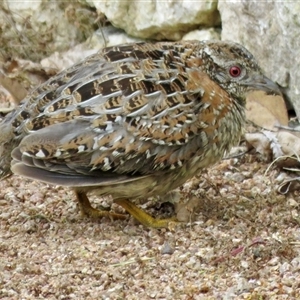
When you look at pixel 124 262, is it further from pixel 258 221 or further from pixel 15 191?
pixel 15 191

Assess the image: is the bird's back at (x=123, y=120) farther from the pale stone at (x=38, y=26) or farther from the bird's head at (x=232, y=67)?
the pale stone at (x=38, y=26)

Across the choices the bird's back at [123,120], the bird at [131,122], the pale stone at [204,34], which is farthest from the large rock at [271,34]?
the bird's back at [123,120]

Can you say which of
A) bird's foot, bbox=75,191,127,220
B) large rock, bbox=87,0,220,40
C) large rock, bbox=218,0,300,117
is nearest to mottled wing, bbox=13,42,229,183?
bird's foot, bbox=75,191,127,220

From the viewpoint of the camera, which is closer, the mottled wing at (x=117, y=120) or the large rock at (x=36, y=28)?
the mottled wing at (x=117, y=120)

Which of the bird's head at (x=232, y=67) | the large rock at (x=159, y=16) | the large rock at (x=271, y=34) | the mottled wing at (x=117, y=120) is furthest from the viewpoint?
the large rock at (x=159, y=16)

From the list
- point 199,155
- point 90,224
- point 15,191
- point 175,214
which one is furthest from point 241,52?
point 15,191

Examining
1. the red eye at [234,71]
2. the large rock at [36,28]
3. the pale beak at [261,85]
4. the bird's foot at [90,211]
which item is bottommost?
the bird's foot at [90,211]
